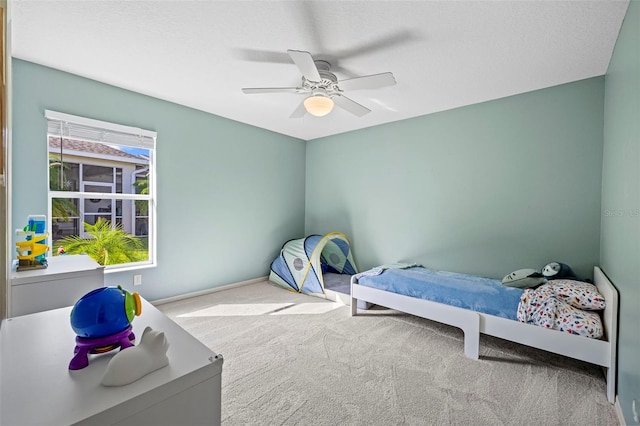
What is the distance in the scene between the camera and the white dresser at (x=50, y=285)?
5.70 feet

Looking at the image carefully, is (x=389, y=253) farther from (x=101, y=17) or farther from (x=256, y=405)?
(x=101, y=17)

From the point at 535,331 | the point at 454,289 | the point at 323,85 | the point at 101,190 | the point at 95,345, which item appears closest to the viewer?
the point at 95,345

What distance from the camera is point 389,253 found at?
3900 millimetres

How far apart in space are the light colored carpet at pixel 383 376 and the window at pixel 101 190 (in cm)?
99

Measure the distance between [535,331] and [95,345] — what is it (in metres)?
2.53

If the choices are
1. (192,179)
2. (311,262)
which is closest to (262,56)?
(192,179)

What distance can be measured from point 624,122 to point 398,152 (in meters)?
2.22

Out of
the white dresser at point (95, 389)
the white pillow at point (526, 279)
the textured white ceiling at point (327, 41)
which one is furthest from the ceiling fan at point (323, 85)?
the white pillow at point (526, 279)

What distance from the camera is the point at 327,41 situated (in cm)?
205

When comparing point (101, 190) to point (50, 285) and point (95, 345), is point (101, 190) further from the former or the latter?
point (95, 345)

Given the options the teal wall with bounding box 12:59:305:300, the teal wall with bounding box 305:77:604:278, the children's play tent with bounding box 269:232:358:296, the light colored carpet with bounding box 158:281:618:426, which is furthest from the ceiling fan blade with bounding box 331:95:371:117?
the light colored carpet with bounding box 158:281:618:426

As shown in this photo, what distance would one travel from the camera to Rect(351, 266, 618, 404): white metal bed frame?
5.82 ft

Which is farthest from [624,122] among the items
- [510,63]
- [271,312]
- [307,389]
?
[271,312]

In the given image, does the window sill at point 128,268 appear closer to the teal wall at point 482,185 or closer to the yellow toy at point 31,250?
the yellow toy at point 31,250
